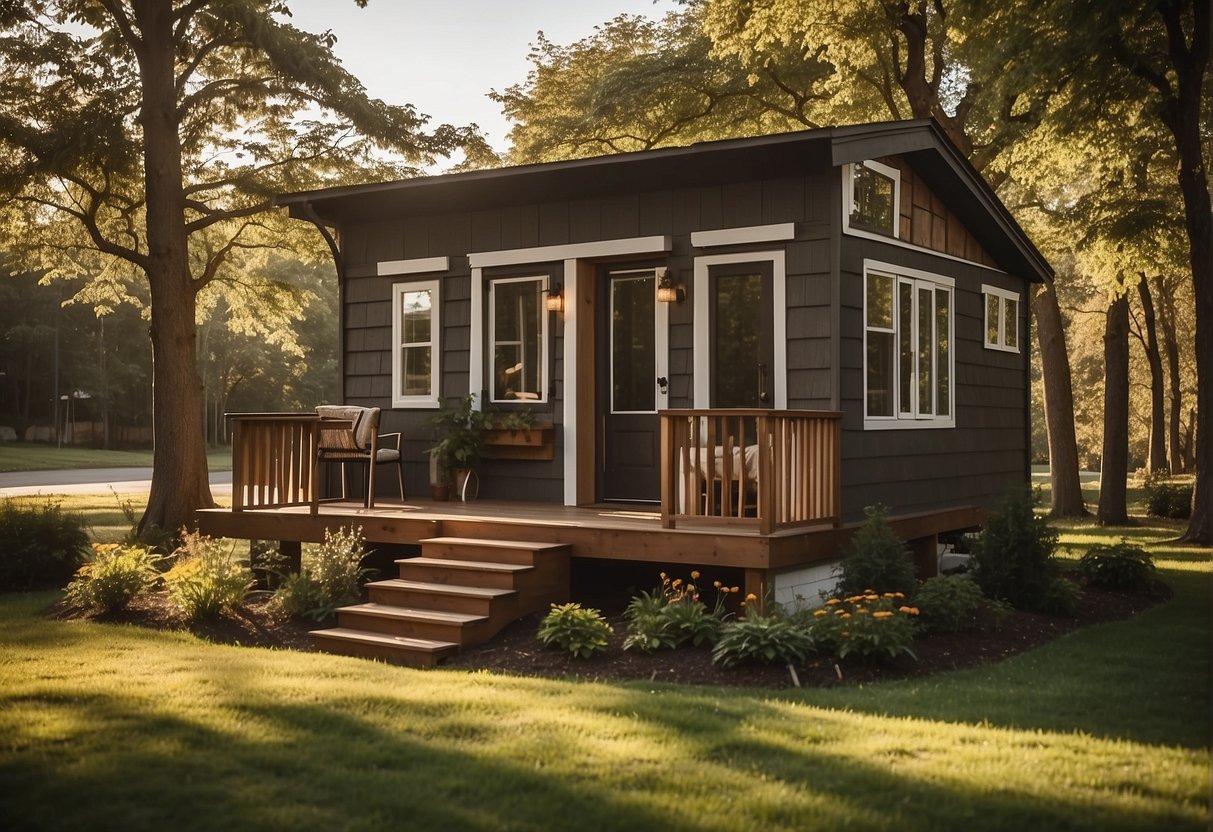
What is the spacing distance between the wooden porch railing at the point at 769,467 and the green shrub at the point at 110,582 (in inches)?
166

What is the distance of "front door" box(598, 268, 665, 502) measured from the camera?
32.1 ft

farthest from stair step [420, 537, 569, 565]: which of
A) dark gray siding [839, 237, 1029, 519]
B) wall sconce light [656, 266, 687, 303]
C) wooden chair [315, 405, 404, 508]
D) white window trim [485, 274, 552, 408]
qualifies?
dark gray siding [839, 237, 1029, 519]

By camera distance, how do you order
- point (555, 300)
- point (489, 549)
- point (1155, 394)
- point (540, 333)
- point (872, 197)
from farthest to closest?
point (1155, 394), point (540, 333), point (555, 300), point (872, 197), point (489, 549)

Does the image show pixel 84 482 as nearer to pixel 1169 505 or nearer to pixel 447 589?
pixel 447 589

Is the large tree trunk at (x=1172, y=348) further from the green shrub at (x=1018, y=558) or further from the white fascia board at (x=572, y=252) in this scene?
the white fascia board at (x=572, y=252)

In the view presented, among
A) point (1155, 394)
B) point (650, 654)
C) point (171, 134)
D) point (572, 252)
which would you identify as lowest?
point (650, 654)

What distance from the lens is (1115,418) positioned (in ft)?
56.1

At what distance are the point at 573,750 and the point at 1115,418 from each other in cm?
1488

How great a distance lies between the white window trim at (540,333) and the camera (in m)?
10.2

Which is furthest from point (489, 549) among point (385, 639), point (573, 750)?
point (573, 750)

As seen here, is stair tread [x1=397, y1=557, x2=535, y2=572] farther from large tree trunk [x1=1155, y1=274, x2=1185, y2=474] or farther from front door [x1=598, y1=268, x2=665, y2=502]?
large tree trunk [x1=1155, y1=274, x2=1185, y2=474]

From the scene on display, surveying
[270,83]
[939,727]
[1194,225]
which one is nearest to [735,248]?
[939,727]

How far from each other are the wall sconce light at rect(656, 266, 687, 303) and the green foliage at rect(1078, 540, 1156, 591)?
4.74 metres

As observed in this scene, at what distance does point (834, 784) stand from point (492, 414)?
21.4ft
